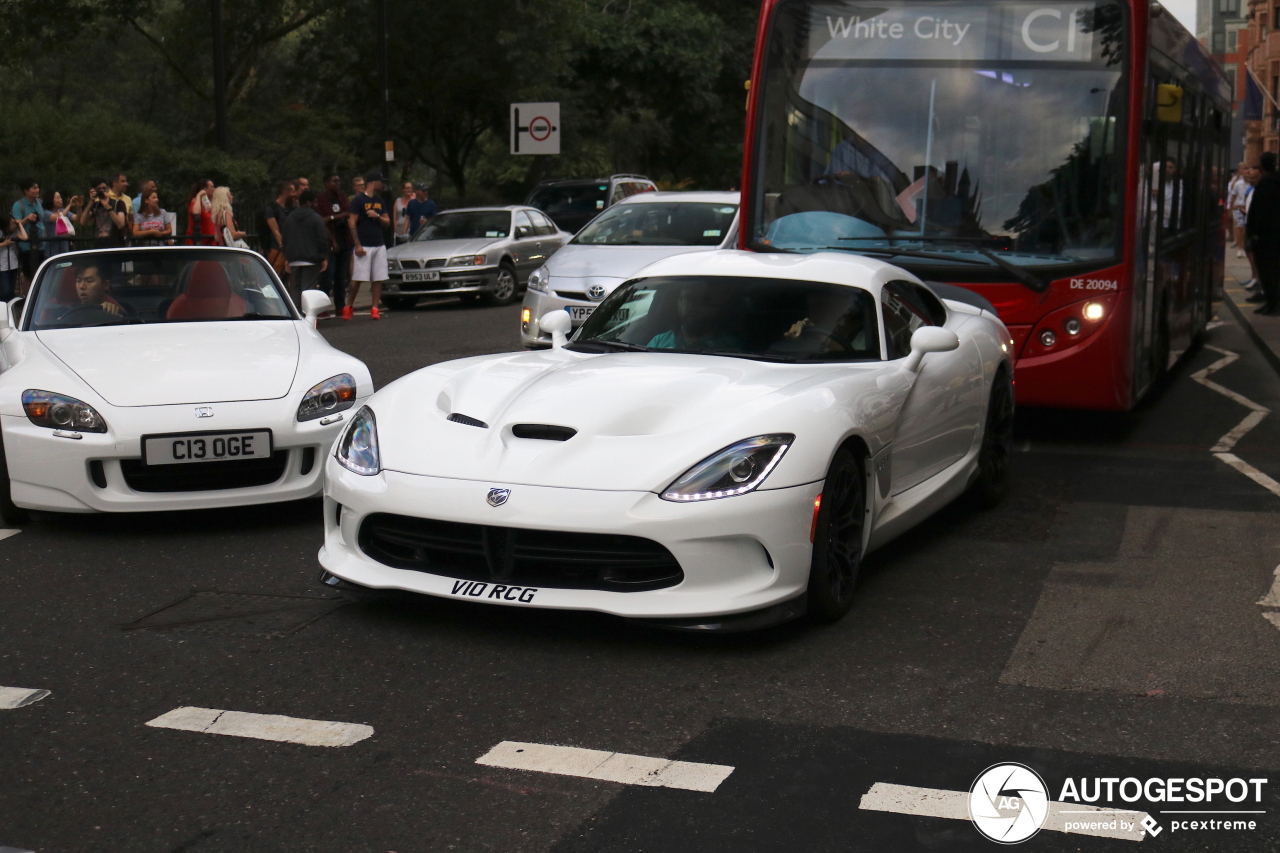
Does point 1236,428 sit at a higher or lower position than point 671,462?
lower

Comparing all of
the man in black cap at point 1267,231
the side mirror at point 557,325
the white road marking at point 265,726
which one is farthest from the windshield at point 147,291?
the man in black cap at point 1267,231

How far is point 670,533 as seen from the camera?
4930 millimetres

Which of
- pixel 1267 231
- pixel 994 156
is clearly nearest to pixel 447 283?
pixel 1267 231

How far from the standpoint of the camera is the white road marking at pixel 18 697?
4621mm

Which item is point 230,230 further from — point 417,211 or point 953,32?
point 953,32

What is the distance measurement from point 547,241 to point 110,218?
7.04 m

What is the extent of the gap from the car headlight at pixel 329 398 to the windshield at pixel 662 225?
25.2 ft

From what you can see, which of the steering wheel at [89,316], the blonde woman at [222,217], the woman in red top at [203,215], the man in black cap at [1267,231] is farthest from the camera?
the blonde woman at [222,217]

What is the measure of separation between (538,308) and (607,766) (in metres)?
9.92

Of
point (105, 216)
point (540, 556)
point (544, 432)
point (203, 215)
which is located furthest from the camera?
point (203, 215)

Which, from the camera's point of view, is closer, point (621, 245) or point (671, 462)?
point (671, 462)

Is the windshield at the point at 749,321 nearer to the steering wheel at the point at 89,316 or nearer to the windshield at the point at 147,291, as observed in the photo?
the windshield at the point at 147,291

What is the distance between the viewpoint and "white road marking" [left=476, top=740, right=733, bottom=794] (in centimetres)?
394

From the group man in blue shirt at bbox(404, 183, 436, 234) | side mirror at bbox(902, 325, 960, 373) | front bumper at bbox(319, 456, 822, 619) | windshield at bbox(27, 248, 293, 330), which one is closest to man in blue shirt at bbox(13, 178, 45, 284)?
man in blue shirt at bbox(404, 183, 436, 234)
